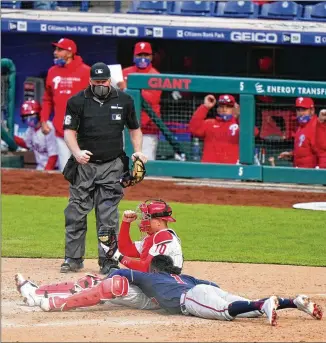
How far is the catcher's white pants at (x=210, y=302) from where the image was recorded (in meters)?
7.20

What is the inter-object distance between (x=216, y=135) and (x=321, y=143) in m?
1.32

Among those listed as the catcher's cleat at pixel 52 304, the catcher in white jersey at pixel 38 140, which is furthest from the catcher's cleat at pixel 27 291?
the catcher in white jersey at pixel 38 140

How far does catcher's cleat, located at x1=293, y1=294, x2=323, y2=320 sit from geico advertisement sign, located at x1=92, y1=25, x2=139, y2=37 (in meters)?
10.0

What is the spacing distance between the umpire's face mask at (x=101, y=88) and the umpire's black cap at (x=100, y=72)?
0.14 feet

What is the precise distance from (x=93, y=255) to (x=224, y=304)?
3230mm

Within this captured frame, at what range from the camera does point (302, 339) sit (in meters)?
6.79

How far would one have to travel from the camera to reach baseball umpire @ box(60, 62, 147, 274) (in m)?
9.21

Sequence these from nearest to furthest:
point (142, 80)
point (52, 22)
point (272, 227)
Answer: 1. point (272, 227)
2. point (142, 80)
3. point (52, 22)

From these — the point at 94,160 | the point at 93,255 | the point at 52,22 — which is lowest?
the point at 93,255

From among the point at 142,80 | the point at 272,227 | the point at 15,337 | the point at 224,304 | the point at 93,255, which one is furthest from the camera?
the point at 142,80

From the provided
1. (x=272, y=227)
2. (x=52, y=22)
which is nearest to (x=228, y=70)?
(x=52, y=22)

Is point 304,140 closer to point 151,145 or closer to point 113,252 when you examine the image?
point 151,145

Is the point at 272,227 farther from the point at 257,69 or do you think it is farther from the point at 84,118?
the point at 257,69

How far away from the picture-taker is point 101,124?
364 inches
